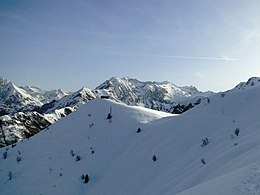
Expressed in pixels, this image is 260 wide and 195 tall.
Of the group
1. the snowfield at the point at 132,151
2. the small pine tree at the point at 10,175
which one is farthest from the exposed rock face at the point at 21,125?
the small pine tree at the point at 10,175

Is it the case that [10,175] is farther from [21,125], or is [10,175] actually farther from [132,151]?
Answer: [21,125]

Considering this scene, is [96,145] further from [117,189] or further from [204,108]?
[204,108]

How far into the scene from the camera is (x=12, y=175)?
18.7m

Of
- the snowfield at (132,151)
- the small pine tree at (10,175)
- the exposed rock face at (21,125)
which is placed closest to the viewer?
the snowfield at (132,151)

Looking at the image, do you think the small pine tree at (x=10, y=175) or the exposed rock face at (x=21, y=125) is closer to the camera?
the small pine tree at (x=10, y=175)

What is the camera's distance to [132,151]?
18422 millimetres

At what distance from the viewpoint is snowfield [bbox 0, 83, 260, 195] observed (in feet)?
42.7

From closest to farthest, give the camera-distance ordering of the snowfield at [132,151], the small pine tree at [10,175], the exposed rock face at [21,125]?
the snowfield at [132,151], the small pine tree at [10,175], the exposed rock face at [21,125]

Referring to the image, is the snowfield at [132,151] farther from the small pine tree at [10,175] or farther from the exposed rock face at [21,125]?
the exposed rock face at [21,125]

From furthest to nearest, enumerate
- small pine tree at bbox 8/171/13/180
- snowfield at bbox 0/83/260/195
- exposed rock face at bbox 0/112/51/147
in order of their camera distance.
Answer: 1. exposed rock face at bbox 0/112/51/147
2. small pine tree at bbox 8/171/13/180
3. snowfield at bbox 0/83/260/195

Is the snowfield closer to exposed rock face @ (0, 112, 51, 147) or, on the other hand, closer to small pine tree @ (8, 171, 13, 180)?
small pine tree @ (8, 171, 13, 180)

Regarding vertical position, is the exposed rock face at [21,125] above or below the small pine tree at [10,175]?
above

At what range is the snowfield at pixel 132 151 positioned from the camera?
1302 centimetres

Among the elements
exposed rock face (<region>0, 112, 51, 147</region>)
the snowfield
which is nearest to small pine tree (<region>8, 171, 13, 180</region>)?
the snowfield
